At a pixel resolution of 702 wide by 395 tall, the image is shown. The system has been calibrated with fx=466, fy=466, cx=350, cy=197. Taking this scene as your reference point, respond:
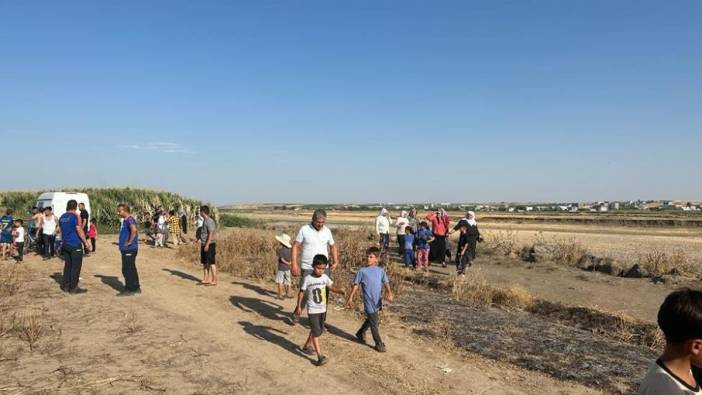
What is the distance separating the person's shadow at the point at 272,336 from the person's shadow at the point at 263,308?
575 millimetres

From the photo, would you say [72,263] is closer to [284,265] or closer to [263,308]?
[263,308]

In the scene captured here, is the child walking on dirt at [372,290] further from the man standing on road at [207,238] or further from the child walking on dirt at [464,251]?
the child walking on dirt at [464,251]

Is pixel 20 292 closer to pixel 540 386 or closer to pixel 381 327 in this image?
pixel 381 327

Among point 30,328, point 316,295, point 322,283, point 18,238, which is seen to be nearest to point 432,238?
point 322,283

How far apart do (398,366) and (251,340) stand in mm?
2357

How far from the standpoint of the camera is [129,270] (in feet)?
32.5

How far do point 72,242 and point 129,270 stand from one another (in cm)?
124

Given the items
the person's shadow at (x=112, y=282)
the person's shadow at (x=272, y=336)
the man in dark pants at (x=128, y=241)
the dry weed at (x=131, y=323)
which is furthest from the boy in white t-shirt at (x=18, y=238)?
the person's shadow at (x=272, y=336)

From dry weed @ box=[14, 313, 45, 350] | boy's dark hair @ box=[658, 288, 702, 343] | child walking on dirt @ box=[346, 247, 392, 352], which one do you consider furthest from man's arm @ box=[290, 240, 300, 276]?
boy's dark hair @ box=[658, 288, 702, 343]

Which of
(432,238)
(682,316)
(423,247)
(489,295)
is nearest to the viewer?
(682,316)

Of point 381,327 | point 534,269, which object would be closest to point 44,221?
point 381,327

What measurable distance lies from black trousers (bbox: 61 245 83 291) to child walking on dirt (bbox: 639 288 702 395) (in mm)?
10213

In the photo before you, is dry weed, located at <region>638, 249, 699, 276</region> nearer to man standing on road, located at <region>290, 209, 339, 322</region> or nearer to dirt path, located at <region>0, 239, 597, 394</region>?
dirt path, located at <region>0, 239, 597, 394</region>

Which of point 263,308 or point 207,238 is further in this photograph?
point 207,238
